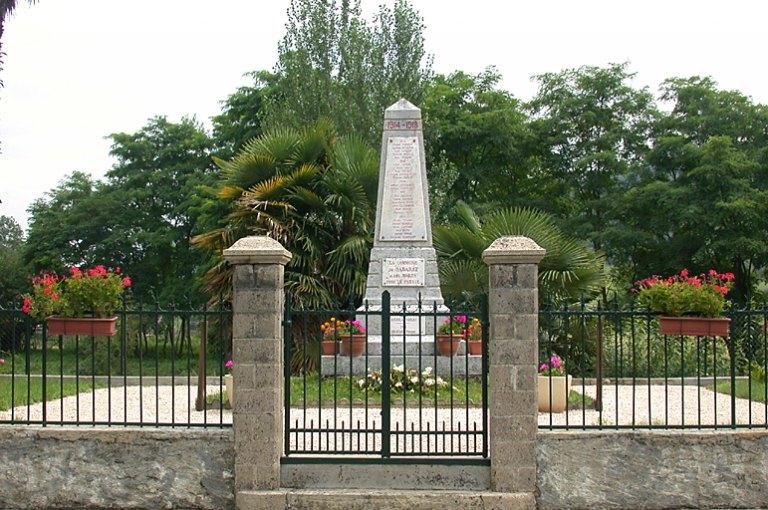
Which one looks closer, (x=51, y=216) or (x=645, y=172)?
(x=645, y=172)

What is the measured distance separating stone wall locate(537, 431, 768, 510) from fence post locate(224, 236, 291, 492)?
232 centimetres

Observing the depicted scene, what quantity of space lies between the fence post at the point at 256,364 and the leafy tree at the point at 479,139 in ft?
70.0

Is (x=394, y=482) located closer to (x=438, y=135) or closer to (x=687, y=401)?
(x=687, y=401)

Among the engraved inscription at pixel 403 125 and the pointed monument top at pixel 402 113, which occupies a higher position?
the pointed monument top at pixel 402 113

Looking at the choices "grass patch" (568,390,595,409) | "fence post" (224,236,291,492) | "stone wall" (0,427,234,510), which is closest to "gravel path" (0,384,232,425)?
"stone wall" (0,427,234,510)

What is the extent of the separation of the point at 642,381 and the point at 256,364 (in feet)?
31.4

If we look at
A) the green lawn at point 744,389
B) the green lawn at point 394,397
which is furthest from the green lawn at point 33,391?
the green lawn at point 744,389

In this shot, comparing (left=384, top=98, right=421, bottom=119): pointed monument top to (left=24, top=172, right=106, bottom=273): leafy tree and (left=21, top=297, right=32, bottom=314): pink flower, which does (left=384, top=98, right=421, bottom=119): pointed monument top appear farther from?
(left=24, top=172, right=106, bottom=273): leafy tree

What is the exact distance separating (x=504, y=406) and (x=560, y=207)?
79.0 feet

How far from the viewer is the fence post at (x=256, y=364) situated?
705cm

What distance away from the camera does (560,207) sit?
3025 centimetres

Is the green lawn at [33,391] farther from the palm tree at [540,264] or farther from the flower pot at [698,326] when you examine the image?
the flower pot at [698,326]

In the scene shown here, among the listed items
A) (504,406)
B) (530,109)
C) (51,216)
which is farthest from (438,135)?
(504,406)

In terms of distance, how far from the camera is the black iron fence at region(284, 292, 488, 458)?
718cm
